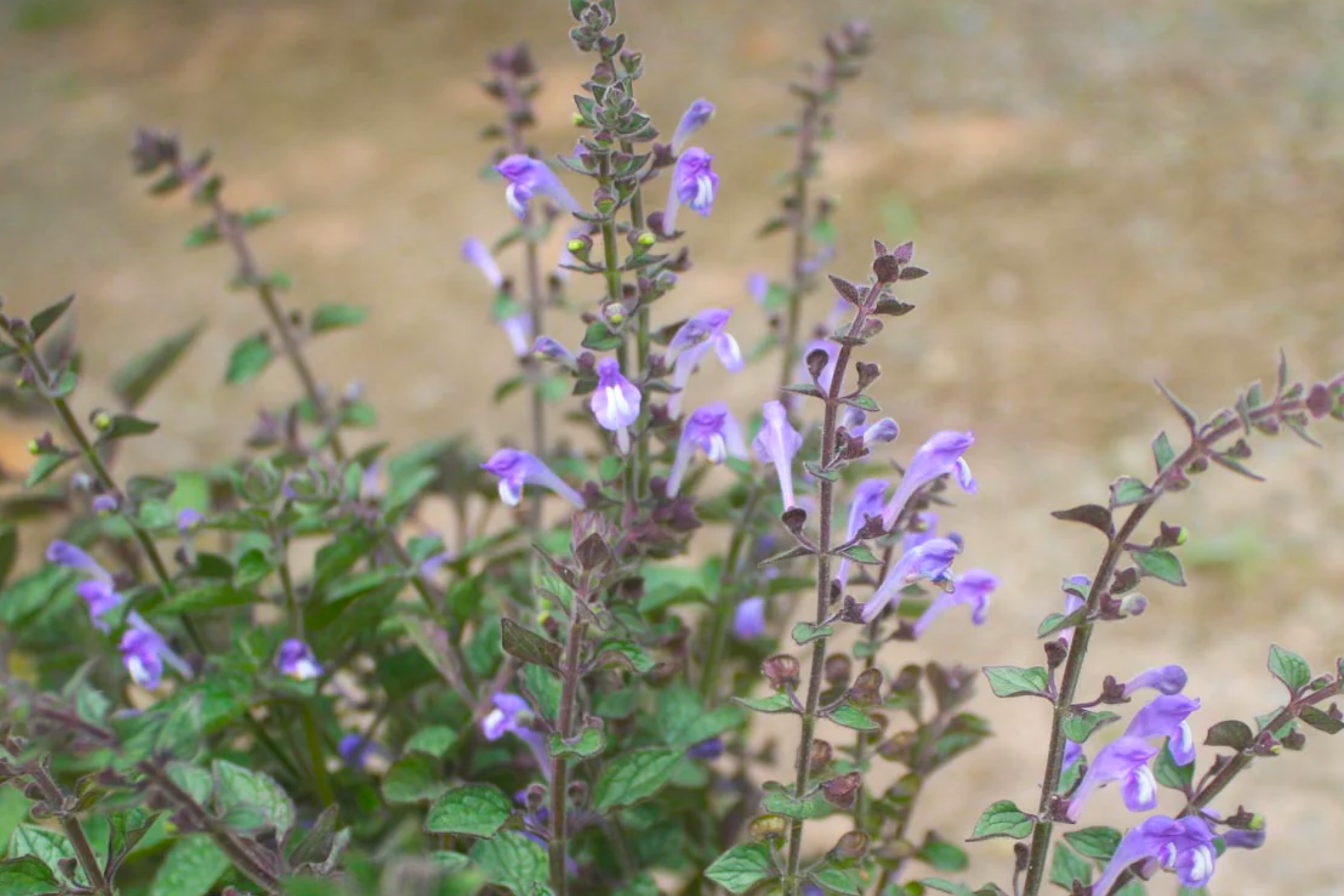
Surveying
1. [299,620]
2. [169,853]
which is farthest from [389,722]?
[169,853]

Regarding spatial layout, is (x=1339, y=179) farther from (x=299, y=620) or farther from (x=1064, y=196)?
(x=299, y=620)

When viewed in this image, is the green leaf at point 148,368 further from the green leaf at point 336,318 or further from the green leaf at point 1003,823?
the green leaf at point 1003,823

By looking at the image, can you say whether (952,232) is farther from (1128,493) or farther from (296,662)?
(1128,493)

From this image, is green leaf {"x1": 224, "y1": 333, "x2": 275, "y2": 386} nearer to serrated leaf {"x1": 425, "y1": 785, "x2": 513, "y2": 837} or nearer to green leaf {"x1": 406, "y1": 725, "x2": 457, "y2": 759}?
green leaf {"x1": 406, "y1": 725, "x2": 457, "y2": 759}

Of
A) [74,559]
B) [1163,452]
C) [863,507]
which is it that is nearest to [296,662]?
[74,559]

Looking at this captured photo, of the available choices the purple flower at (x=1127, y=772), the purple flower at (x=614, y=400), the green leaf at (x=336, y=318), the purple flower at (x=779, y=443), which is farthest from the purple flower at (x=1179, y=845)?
the green leaf at (x=336, y=318)
